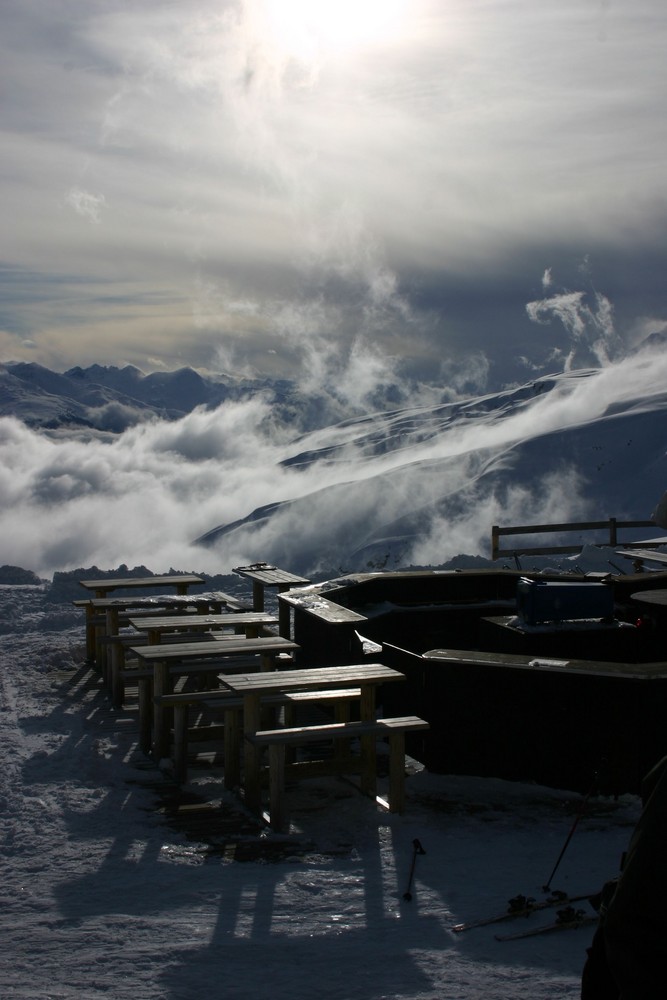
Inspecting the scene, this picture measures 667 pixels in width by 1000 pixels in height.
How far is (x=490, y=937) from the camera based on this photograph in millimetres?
4562

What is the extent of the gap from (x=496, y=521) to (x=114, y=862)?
48.4 meters

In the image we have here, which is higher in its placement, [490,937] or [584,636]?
[584,636]

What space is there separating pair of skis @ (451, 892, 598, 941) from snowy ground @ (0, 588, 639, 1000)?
48mm

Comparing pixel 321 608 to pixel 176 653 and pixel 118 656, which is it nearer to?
pixel 176 653

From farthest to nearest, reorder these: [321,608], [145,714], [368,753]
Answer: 1. [321,608]
2. [145,714]
3. [368,753]

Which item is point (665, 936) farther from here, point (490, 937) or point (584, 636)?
point (584, 636)

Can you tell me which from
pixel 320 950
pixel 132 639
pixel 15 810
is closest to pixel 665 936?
pixel 320 950

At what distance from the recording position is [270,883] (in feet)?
17.0

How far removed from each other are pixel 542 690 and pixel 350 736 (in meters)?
1.34

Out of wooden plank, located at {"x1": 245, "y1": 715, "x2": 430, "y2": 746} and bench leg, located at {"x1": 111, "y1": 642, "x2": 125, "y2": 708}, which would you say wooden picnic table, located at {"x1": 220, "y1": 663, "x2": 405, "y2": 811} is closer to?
wooden plank, located at {"x1": 245, "y1": 715, "x2": 430, "y2": 746}

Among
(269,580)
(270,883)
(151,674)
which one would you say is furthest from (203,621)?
(270,883)

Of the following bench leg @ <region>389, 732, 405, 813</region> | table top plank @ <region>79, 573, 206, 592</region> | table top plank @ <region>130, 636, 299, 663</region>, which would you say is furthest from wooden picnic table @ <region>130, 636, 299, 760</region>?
table top plank @ <region>79, 573, 206, 592</region>

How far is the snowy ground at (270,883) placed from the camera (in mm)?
4176

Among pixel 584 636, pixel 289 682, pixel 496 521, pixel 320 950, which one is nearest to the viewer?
pixel 320 950
